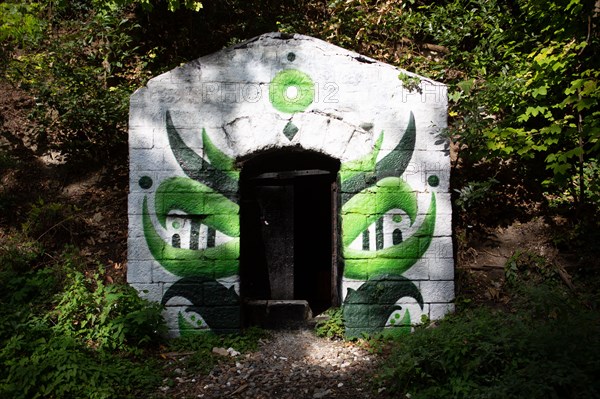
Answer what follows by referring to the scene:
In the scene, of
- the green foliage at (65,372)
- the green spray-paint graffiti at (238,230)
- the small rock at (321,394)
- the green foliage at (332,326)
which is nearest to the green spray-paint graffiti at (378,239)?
the green spray-paint graffiti at (238,230)

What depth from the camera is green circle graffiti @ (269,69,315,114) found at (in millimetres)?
4934

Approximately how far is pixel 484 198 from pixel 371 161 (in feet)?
6.34

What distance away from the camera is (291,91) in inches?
195

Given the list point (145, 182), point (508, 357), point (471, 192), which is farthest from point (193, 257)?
point (471, 192)

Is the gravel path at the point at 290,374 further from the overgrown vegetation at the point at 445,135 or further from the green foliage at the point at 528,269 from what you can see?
the green foliage at the point at 528,269

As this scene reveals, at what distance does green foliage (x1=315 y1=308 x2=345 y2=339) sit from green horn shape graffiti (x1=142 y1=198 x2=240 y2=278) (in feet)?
3.57

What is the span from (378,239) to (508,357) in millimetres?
1767

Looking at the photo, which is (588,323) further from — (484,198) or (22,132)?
(22,132)

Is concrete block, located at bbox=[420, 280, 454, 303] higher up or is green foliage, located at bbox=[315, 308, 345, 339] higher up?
concrete block, located at bbox=[420, 280, 454, 303]

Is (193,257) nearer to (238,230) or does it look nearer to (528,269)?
(238,230)

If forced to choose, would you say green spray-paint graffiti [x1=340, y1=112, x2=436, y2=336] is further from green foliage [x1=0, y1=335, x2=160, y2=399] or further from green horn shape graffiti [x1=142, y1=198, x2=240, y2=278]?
green foliage [x1=0, y1=335, x2=160, y2=399]

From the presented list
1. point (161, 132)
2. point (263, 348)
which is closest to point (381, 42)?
point (161, 132)

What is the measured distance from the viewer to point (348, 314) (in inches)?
195

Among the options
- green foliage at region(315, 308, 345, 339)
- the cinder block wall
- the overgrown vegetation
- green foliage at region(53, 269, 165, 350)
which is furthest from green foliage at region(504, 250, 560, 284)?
green foliage at region(53, 269, 165, 350)
